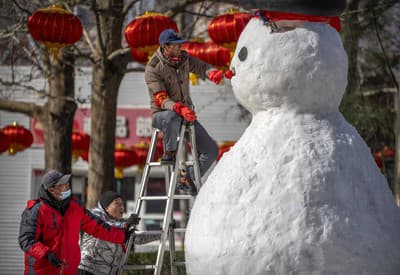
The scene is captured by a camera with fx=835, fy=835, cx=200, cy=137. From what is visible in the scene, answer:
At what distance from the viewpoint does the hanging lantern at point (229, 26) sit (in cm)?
970

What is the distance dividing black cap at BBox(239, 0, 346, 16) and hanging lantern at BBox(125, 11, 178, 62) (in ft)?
14.1

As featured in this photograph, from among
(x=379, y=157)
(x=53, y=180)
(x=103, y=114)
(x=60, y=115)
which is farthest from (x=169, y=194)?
(x=379, y=157)

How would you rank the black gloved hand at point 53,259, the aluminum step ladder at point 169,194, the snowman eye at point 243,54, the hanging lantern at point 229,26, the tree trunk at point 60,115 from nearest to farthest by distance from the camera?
the snowman eye at point 243,54 < the black gloved hand at point 53,259 < the aluminum step ladder at point 169,194 < the hanging lantern at point 229,26 < the tree trunk at point 60,115

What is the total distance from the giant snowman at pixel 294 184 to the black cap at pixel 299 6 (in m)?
0.10

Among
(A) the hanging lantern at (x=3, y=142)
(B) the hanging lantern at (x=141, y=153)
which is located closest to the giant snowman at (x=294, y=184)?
(A) the hanging lantern at (x=3, y=142)

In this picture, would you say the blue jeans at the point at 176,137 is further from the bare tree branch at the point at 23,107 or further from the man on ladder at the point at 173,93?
the bare tree branch at the point at 23,107

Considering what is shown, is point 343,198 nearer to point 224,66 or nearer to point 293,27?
point 293,27

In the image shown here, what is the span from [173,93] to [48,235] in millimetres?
1650

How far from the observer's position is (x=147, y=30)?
9539mm

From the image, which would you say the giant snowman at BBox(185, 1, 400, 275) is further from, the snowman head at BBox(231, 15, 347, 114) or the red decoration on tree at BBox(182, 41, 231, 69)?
the red decoration on tree at BBox(182, 41, 231, 69)

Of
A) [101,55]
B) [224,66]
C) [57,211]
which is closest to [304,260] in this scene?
[57,211]

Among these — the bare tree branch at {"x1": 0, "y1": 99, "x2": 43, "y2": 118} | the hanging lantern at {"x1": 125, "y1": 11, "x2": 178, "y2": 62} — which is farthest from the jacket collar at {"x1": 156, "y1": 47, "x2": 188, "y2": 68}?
the bare tree branch at {"x1": 0, "y1": 99, "x2": 43, "y2": 118}

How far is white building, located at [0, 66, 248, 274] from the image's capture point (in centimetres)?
1820

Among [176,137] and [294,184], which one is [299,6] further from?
[176,137]
